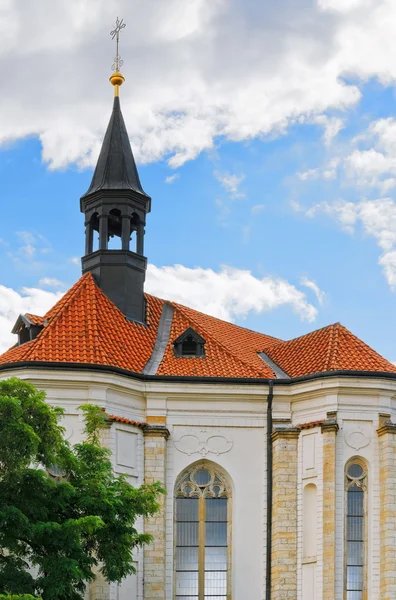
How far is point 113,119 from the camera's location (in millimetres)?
43031

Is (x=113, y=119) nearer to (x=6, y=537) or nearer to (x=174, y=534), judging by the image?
(x=174, y=534)

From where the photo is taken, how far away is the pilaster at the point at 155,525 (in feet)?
114

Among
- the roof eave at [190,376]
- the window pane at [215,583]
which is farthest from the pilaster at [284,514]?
the roof eave at [190,376]

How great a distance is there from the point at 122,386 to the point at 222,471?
391 centimetres

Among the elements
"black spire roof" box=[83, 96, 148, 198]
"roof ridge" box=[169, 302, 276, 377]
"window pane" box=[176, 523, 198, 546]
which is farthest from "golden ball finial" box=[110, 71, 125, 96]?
"window pane" box=[176, 523, 198, 546]

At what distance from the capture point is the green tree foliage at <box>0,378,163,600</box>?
27078mm

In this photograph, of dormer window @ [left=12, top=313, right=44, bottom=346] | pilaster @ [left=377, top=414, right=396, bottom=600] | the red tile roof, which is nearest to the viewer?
pilaster @ [left=377, top=414, right=396, bottom=600]

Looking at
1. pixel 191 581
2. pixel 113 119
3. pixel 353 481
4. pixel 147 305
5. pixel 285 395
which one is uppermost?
pixel 113 119

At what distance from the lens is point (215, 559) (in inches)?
1417

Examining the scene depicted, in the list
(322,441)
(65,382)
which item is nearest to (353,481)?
(322,441)

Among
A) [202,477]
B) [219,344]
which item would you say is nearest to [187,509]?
[202,477]

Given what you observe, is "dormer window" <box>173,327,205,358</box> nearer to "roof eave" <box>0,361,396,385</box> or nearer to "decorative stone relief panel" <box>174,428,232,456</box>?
"roof eave" <box>0,361,396,385</box>

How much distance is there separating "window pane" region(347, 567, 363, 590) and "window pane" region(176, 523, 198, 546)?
4526 millimetres

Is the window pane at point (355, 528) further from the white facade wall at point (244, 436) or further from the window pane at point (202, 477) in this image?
the window pane at point (202, 477)
